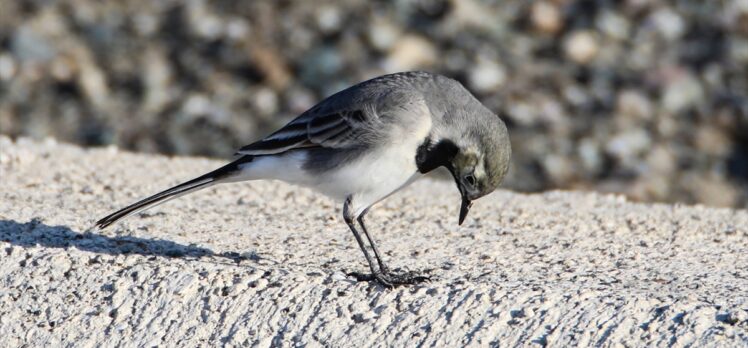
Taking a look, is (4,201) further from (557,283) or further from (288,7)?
(288,7)

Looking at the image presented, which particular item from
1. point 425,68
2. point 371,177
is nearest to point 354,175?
point 371,177

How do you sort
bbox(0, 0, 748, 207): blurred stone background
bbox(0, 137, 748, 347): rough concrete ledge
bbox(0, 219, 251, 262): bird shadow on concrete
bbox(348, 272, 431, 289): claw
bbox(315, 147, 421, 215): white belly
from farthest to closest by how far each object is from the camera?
bbox(0, 0, 748, 207): blurred stone background → bbox(0, 219, 251, 262): bird shadow on concrete → bbox(315, 147, 421, 215): white belly → bbox(348, 272, 431, 289): claw → bbox(0, 137, 748, 347): rough concrete ledge

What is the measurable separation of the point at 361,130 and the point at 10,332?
154 cm

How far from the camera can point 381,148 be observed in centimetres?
459

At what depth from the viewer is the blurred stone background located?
936 cm

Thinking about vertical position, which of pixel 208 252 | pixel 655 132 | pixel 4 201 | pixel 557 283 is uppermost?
pixel 655 132

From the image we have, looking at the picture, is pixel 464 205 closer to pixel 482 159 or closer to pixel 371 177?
pixel 482 159

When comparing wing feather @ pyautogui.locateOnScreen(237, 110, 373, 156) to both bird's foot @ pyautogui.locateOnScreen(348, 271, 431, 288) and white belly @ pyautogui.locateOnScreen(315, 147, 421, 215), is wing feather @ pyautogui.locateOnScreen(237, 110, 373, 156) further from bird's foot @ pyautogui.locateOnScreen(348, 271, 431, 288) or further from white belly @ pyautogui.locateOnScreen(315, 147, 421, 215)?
bird's foot @ pyautogui.locateOnScreen(348, 271, 431, 288)

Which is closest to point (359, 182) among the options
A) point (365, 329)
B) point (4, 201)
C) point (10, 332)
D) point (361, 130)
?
point (361, 130)

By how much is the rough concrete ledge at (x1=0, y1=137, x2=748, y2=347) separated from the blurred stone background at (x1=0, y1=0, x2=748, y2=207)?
329 cm

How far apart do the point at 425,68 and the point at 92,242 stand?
541 cm

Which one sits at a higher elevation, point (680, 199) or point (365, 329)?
point (680, 199)

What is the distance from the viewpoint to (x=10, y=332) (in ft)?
14.5

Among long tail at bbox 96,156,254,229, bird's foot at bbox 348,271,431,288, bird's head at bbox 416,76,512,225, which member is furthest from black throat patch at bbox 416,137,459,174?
long tail at bbox 96,156,254,229
